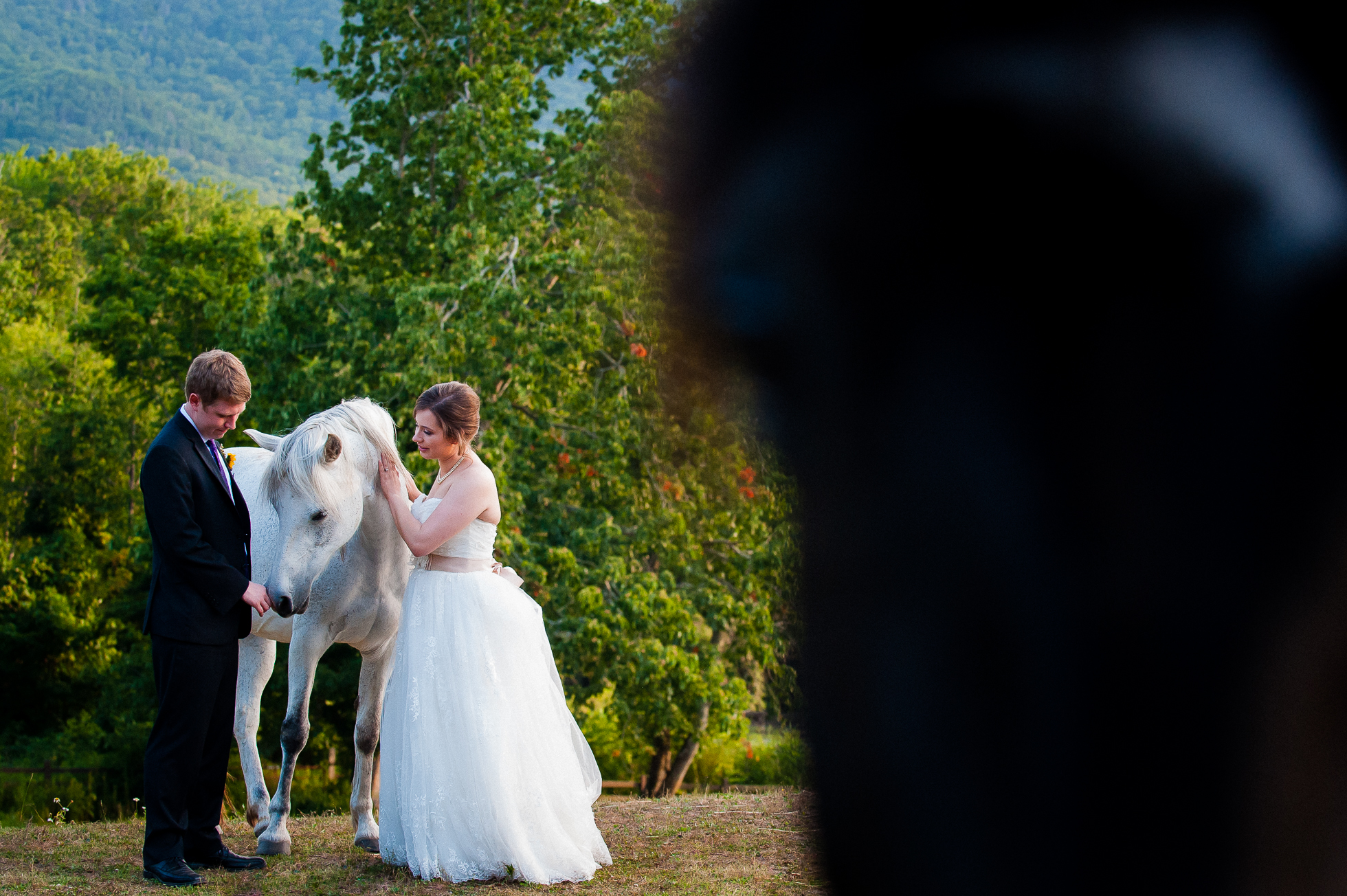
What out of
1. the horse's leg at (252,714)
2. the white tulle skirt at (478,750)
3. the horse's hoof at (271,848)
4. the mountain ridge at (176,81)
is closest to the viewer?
the white tulle skirt at (478,750)

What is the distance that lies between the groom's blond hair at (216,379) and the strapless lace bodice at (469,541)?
3.19 feet

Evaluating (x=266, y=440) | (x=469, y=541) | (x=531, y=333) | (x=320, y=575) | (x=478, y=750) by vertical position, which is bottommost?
(x=478, y=750)

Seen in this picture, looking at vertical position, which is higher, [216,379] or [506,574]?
[216,379]

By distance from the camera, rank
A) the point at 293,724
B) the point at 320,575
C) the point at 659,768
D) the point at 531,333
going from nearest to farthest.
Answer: the point at 320,575 < the point at 293,724 < the point at 531,333 < the point at 659,768

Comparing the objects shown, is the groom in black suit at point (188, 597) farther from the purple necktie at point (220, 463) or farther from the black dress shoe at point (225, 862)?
the black dress shoe at point (225, 862)

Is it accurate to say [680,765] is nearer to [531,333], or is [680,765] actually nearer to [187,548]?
[531,333]

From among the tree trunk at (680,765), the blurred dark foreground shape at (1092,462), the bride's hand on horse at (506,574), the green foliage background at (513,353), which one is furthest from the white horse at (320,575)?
the tree trunk at (680,765)

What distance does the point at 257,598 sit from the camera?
15.9ft

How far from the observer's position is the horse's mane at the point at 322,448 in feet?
16.4

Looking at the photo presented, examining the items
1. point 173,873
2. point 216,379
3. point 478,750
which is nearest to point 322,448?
point 216,379

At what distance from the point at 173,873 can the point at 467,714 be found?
1.38m

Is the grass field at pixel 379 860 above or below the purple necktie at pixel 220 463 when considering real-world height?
below

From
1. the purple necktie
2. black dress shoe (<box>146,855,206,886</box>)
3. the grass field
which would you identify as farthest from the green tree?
black dress shoe (<box>146,855,206,886</box>)

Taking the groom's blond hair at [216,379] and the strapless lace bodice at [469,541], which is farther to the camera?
the strapless lace bodice at [469,541]
